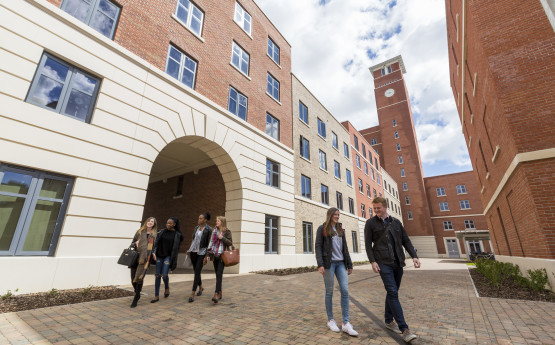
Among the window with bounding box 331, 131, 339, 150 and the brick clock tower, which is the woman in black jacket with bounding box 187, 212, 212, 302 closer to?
the window with bounding box 331, 131, 339, 150

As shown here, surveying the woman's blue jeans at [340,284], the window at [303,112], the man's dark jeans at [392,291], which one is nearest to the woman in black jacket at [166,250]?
the woman's blue jeans at [340,284]

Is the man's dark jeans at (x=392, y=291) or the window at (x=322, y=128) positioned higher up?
the window at (x=322, y=128)

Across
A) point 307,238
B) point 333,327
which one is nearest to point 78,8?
point 333,327

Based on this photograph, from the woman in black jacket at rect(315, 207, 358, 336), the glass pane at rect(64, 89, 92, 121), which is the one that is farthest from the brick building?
the glass pane at rect(64, 89, 92, 121)

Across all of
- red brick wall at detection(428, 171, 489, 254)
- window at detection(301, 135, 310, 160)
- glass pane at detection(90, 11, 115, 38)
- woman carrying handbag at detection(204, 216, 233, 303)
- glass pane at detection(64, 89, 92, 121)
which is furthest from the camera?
red brick wall at detection(428, 171, 489, 254)

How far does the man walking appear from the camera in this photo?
383cm

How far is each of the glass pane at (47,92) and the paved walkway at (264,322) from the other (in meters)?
5.31

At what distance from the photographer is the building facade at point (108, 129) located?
239 inches

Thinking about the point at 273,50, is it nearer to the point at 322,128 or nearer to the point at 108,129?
the point at 322,128

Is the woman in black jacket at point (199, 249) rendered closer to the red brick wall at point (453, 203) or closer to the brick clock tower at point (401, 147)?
the brick clock tower at point (401, 147)

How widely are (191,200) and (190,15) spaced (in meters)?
10.1

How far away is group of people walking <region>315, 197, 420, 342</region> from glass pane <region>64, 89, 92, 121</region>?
26.0 ft

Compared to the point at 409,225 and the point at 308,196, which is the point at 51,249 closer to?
the point at 308,196

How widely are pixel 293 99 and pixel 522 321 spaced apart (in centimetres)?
1758
